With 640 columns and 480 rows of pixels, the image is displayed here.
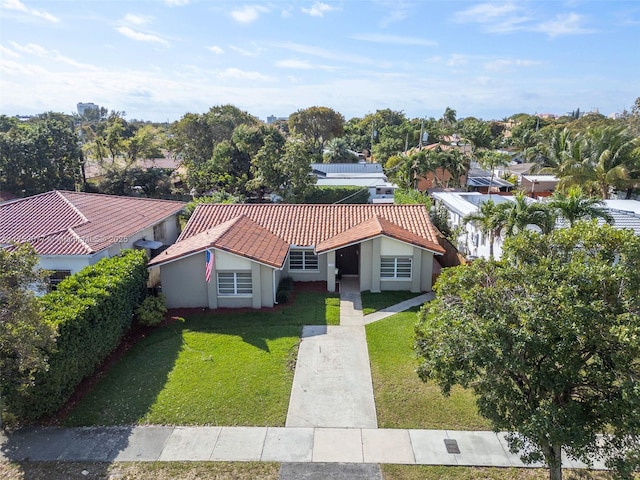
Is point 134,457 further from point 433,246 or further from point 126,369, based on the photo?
point 433,246

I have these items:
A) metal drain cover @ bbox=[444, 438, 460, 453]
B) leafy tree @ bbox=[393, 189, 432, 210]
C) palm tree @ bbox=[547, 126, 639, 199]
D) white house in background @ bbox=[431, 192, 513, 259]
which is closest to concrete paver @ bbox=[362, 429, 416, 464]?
metal drain cover @ bbox=[444, 438, 460, 453]

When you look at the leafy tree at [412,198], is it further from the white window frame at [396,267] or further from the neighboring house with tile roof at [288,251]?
the white window frame at [396,267]

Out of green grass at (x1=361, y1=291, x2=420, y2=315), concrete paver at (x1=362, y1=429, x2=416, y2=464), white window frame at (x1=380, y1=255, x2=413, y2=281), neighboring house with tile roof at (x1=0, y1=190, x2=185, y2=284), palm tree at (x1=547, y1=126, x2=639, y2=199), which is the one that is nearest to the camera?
concrete paver at (x1=362, y1=429, x2=416, y2=464)

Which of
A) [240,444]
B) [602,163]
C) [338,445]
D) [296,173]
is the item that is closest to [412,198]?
[296,173]

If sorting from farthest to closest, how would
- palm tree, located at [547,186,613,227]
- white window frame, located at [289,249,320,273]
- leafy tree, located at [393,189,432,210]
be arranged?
1. leafy tree, located at [393,189,432,210]
2. white window frame, located at [289,249,320,273]
3. palm tree, located at [547,186,613,227]

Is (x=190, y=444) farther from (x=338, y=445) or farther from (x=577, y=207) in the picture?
(x=577, y=207)

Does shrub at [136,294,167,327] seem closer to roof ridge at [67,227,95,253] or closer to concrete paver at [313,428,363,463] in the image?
roof ridge at [67,227,95,253]

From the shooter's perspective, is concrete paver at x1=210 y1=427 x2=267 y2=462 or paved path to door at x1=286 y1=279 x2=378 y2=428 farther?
paved path to door at x1=286 y1=279 x2=378 y2=428
